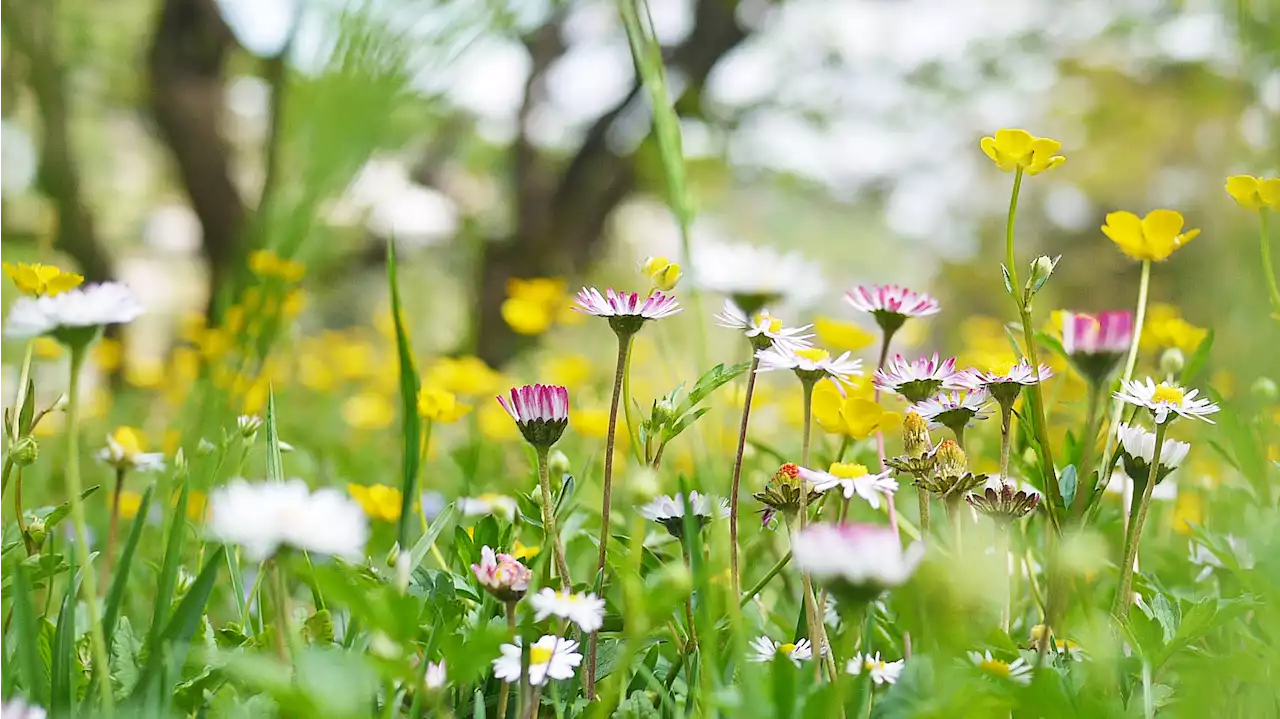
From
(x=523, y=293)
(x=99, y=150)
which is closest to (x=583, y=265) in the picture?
(x=523, y=293)

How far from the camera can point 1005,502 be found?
Answer: 41cm

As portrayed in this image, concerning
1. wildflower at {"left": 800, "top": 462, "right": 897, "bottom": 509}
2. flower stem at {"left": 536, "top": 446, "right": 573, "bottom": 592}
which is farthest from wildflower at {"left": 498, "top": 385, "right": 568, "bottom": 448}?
wildflower at {"left": 800, "top": 462, "right": 897, "bottom": 509}

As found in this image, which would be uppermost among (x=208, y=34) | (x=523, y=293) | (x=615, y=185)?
(x=208, y=34)

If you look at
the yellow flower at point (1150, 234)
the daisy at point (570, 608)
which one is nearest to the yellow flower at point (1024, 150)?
the yellow flower at point (1150, 234)

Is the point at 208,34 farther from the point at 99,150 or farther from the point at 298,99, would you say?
the point at 298,99

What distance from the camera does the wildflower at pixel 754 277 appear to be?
0.49 metres

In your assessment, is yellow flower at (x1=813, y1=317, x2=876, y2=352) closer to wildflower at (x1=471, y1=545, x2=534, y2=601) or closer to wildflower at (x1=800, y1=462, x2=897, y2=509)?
wildflower at (x1=800, y1=462, x2=897, y2=509)

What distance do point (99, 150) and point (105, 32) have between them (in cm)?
162

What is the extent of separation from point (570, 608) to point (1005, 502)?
198 mm

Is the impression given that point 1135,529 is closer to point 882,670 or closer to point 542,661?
point 882,670

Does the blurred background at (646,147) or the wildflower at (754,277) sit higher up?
the blurred background at (646,147)

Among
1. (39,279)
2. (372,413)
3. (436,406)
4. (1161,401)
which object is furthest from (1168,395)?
(372,413)

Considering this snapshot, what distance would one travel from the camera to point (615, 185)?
394cm

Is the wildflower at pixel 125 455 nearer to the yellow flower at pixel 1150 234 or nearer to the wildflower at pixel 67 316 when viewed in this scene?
the wildflower at pixel 67 316
